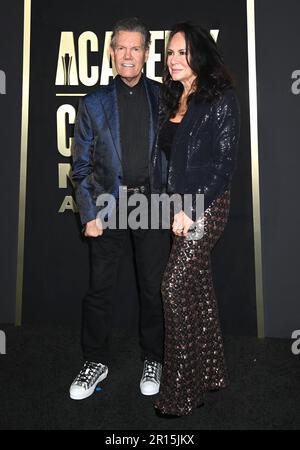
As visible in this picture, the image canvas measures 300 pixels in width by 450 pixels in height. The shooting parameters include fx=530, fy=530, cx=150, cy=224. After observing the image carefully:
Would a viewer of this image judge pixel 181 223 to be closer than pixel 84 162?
Yes

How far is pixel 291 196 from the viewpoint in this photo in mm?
3041

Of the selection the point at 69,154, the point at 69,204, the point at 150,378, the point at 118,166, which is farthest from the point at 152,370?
the point at 69,154

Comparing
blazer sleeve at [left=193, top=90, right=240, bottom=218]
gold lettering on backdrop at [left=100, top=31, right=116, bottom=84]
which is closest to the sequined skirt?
blazer sleeve at [left=193, top=90, right=240, bottom=218]

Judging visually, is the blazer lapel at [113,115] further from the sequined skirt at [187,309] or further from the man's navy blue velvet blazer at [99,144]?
the sequined skirt at [187,309]

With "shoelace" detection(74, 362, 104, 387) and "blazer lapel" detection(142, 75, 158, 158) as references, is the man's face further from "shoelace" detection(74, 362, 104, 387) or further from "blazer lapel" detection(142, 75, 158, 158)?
"shoelace" detection(74, 362, 104, 387)

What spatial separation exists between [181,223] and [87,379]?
946 mm

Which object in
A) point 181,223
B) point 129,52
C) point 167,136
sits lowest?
point 181,223

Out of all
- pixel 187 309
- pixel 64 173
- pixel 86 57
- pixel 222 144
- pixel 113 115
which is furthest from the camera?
pixel 64 173

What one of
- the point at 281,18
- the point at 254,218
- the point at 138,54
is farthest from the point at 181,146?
the point at 281,18

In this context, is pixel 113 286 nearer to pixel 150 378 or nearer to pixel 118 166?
pixel 150 378

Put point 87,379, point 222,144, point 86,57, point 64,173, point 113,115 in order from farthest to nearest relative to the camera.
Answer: point 64,173, point 86,57, point 87,379, point 113,115, point 222,144

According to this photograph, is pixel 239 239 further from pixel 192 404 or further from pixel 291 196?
pixel 192 404

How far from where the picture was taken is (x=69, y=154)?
3.12 meters

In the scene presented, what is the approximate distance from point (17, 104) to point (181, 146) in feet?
4.60
